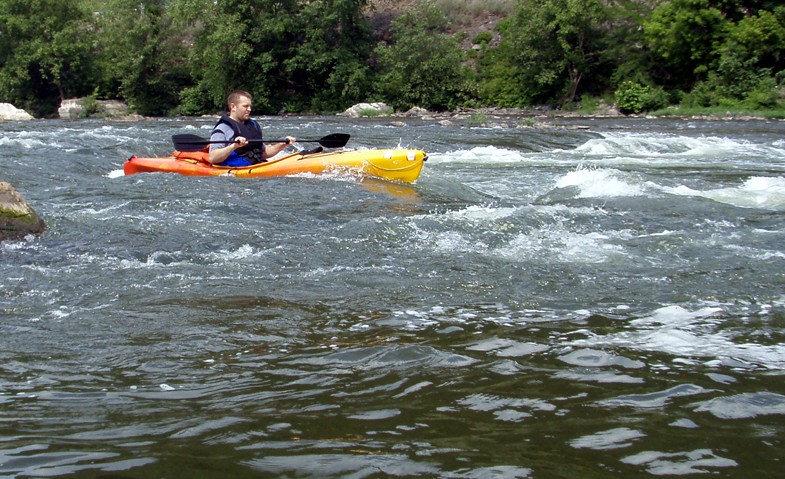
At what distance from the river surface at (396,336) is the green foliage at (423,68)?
20016 millimetres

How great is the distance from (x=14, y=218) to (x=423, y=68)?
73.3ft

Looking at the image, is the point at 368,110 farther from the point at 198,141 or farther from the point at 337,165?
the point at 337,165

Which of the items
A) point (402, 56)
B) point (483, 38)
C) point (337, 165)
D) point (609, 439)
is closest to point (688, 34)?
point (483, 38)

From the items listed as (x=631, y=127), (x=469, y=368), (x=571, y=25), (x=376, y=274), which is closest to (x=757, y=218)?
(x=376, y=274)

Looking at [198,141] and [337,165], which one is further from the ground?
[198,141]

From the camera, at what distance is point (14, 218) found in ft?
17.7

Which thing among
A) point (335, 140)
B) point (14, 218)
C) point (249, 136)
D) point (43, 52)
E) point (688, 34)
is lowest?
point (14, 218)

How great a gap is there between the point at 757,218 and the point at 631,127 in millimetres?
11355

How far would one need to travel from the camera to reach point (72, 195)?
757 cm

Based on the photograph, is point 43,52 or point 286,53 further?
point 43,52

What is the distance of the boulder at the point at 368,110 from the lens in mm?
24953

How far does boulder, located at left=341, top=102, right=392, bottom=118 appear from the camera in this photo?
81.9 ft

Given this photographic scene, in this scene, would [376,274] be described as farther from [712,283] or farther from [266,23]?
[266,23]

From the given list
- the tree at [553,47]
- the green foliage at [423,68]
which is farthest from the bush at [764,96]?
the green foliage at [423,68]
